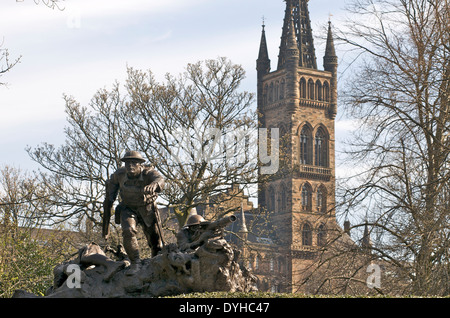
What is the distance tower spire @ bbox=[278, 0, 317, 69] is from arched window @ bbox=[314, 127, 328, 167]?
7.81 metres

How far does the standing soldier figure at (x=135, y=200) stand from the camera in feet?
Answer: 49.6

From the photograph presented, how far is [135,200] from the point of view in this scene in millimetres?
15258

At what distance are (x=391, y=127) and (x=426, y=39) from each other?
247cm

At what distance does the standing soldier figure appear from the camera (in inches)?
595

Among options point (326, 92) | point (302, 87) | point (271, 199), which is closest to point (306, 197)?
point (271, 199)

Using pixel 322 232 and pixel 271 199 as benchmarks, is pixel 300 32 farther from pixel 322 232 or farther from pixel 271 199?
pixel 322 232

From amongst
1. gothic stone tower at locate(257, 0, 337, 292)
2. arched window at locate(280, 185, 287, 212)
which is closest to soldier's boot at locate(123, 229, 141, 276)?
gothic stone tower at locate(257, 0, 337, 292)

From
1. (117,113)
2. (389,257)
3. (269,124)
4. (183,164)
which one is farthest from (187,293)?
(269,124)

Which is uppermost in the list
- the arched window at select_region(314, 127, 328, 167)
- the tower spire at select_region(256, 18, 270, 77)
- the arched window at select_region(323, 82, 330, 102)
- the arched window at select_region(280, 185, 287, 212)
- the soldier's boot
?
the tower spire at select_region(256, 18, 270, 77)

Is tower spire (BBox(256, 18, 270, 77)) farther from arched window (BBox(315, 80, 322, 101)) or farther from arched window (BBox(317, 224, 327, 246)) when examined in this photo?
arched window (BBox(317, 224, 327, 246))

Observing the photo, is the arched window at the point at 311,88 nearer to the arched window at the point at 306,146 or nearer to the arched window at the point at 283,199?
the arched window at the point at 306,146

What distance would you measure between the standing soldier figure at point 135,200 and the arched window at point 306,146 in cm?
8290

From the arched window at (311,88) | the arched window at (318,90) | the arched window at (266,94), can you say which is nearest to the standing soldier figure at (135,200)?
the arched window at (311,88)
